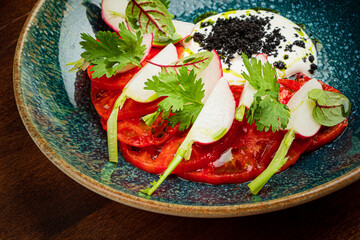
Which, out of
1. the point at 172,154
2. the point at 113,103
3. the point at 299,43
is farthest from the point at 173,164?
the point at 299,43

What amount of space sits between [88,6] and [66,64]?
44cm

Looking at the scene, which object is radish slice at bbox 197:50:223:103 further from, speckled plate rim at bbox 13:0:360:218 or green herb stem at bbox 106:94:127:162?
speckled plate rim at bbox 13:0:360:218

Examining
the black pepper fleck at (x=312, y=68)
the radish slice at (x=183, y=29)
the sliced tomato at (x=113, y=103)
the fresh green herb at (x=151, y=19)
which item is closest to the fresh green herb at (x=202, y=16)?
the radish slice at (x=183, y=29)

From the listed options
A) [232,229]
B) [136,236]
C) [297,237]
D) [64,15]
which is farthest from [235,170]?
[64,15]

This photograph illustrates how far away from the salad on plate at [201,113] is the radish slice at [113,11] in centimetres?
29

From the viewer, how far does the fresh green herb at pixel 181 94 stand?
1614 millimetres

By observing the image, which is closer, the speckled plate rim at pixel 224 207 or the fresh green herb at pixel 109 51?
the speckled plate rim at pixel 224 207

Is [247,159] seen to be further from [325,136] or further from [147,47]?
[147,47]

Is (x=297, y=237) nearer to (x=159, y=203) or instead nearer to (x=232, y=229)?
(x=232, y=229)

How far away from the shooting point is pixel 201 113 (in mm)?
1622

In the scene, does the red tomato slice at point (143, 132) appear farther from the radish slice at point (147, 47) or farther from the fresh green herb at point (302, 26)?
the fresh green herb at point (302, 26)

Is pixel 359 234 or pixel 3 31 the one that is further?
pixel 3 31

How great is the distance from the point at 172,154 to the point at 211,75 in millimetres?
461

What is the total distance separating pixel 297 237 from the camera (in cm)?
158
